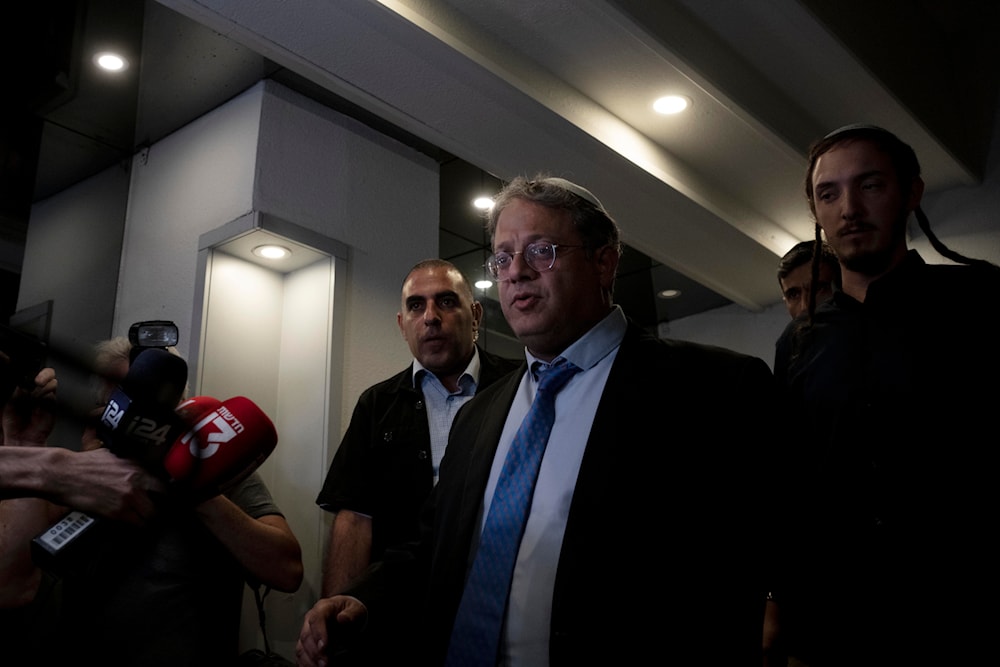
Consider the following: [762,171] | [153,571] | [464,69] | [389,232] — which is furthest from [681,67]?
[153,571]

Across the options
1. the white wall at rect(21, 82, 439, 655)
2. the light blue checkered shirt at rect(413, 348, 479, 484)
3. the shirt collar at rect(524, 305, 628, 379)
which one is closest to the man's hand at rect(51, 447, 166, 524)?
the shirt collar at rect(524, 305, 628, 379)

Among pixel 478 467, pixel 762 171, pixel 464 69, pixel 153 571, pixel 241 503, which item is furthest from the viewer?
pixel 762 171

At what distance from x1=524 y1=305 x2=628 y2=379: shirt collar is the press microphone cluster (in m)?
0.60

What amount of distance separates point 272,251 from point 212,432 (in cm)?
180


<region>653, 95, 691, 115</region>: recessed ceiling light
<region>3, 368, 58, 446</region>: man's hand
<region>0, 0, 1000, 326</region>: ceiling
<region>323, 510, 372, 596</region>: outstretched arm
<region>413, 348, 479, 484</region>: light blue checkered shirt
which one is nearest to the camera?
<region>3, 368, 58, 446</region>: man's hand

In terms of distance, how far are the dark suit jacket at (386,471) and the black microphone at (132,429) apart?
1.21 metres

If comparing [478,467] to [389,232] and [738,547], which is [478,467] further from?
[389,232]

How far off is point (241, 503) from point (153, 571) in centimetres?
26

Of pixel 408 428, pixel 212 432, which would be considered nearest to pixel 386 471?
pixel 408 428

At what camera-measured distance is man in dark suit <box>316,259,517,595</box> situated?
7.16 feet

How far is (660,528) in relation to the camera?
1.20m

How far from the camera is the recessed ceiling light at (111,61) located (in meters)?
2.68

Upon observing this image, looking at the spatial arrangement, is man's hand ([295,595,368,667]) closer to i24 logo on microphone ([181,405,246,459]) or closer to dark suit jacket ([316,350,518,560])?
i24 logo on microphone ([181,405,246,459])

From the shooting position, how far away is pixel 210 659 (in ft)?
5.69
